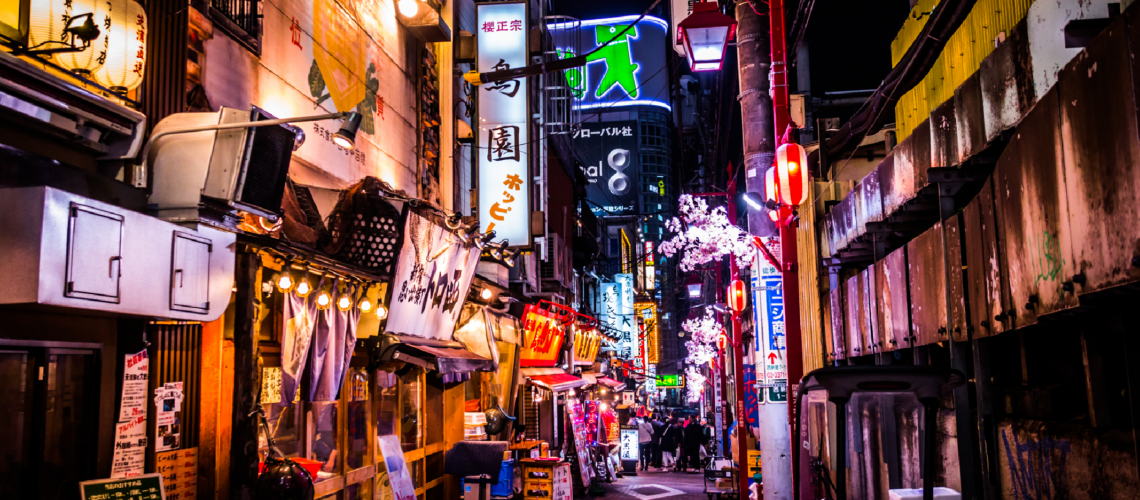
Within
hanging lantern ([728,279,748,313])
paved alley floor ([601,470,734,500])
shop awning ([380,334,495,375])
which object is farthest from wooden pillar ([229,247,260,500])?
paved alley floor ([601,470,734,500])

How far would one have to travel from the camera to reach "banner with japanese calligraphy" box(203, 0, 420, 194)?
939cm

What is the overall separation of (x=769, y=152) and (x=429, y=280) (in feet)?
28.1

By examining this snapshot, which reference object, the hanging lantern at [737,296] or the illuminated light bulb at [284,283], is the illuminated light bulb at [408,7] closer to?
the illuminated light bulb at [284,283]

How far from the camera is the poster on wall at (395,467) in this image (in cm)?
1262

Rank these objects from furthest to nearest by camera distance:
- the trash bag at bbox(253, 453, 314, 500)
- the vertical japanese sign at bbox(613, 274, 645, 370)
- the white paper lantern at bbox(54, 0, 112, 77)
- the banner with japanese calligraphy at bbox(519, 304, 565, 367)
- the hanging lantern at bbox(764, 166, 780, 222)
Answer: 1. the vertical japanese sign at bbox(613, 274, 645, 370)
2. the banner with japanese calligraphy at bbox(519, 304, 565, 367)
3. the hanging lantern at bbox(764, 166, 780, 222)
4. the trash bag at bbox(253, 453, 314, 500)
5. the white paper lantern at bbox(54, 0, 112, 77)

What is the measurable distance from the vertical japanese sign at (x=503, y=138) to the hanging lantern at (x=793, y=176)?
641cm

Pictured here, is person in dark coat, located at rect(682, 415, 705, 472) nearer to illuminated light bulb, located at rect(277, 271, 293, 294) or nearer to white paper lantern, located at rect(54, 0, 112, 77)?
illuminated light bulb, located at rect(277, 271, 293, 294)

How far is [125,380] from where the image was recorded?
6957 millimetres

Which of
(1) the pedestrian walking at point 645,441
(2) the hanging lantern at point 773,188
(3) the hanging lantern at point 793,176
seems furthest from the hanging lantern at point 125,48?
(1) the pedestrian walking at point 645,441

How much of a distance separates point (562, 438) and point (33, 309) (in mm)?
26725

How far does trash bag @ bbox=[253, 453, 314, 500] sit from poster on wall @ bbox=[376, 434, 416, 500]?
4.20 meters

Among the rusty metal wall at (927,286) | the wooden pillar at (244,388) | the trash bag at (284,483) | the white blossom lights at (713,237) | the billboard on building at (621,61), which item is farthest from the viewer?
the billboard on building at (621,61)

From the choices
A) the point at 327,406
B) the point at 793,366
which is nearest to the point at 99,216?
the point at 327,406

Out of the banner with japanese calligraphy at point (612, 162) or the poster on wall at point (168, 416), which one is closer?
the poster on wall at point (168, 416)
